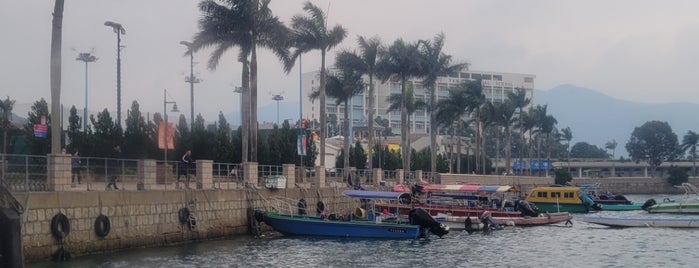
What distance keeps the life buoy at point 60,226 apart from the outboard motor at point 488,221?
84.2 feet

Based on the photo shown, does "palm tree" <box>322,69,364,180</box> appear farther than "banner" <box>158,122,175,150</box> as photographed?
Yes

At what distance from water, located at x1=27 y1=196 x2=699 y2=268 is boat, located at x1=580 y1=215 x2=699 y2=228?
4.27 meters

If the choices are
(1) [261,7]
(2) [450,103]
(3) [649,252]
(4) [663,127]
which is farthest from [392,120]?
(3) [649,252]

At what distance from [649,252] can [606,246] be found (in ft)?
9.60

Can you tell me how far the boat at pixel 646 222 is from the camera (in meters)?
49.2

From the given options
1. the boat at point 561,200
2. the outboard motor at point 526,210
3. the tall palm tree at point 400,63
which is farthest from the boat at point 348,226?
the tall palm tree at point 400,63

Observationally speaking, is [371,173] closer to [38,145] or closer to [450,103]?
[38,145]

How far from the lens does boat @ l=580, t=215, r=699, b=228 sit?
49.2m

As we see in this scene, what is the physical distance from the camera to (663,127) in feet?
539

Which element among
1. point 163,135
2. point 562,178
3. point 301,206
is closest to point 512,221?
point 301,206

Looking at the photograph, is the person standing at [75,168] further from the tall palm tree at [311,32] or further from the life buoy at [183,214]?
the tall palm tree at [311,32]

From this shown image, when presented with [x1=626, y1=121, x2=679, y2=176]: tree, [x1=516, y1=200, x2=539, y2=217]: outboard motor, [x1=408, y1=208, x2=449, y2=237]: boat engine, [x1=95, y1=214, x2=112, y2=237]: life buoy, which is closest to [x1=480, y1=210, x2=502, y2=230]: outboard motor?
[x1=516, y1=200, x2=539, y2=217]: outboard motor

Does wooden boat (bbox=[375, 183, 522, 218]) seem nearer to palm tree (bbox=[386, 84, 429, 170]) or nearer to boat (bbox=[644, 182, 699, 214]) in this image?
boat (bbox=[644, 182, 699, 214])

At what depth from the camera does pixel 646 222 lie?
50.1 m
